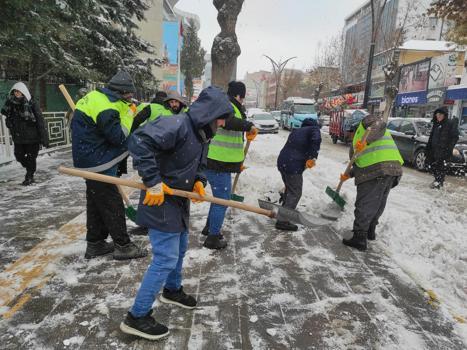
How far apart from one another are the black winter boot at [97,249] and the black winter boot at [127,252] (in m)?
0.14

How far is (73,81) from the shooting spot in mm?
15172

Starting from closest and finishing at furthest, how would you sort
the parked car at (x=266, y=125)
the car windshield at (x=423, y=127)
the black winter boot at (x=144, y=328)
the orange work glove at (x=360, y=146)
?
the black winter boot at (x=144, y=328), the orange work glove at (x=360, y=146), the car windshield at (x=423, y=127), the parked car at (x=266, y=125)

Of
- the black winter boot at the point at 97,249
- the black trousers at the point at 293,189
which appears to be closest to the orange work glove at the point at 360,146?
the black trousers at the point at 293,189

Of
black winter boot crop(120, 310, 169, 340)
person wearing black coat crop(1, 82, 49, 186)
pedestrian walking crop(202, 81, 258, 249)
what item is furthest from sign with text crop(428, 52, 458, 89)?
black winter boot crop(120, 310, 169, 340)

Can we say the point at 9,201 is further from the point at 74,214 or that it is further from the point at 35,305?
the point at 35,305

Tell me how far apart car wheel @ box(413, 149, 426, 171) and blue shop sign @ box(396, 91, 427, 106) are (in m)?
18.1

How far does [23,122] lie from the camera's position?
6.27 meters

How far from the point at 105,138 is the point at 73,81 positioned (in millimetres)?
13401

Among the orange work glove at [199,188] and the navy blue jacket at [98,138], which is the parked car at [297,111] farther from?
the orange work glove at [199,188]

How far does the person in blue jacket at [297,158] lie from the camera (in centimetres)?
476

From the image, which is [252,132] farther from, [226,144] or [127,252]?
[127,252]

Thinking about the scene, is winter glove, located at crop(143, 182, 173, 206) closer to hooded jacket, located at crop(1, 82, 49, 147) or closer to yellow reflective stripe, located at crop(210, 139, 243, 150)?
yellow reflective stripe, located at crop(210, 139, 243, 150)

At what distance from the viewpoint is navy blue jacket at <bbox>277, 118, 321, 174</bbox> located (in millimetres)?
4738

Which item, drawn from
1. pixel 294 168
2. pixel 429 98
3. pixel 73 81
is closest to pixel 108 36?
pixel 73 81
